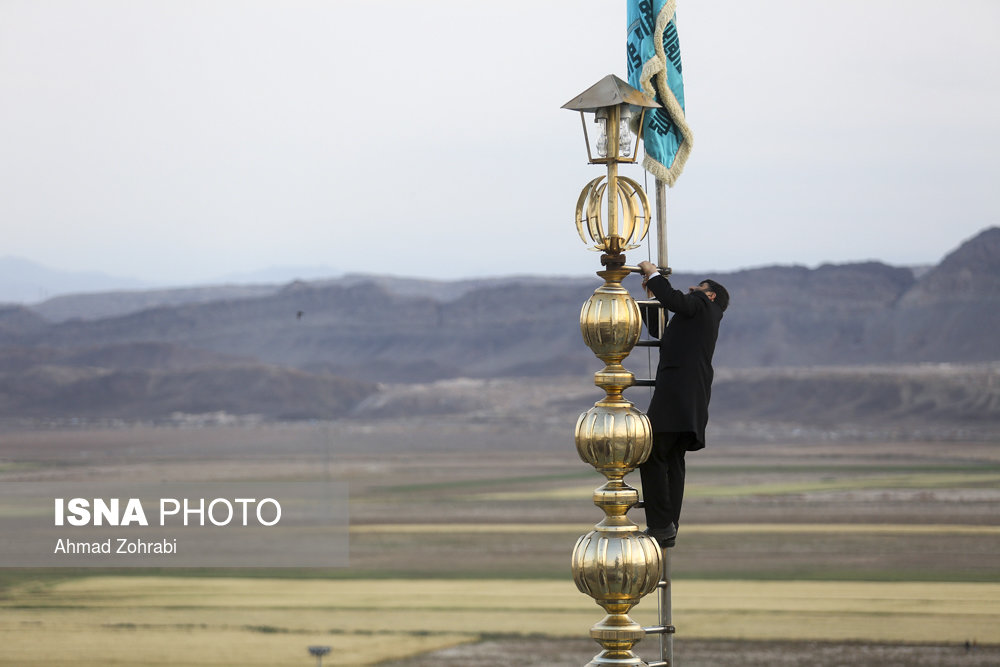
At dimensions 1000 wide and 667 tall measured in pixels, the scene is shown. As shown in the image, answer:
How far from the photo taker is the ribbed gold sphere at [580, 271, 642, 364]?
4.91 meters

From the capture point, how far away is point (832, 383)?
3442 inches

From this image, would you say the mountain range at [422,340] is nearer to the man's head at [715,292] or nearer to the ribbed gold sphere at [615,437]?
the man's head at [715,292]

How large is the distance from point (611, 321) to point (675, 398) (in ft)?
1.50

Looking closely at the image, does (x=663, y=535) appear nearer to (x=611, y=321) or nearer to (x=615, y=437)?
(x=615, y=437)

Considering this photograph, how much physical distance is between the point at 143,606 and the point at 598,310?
23538mm

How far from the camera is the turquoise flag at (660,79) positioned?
552 cm

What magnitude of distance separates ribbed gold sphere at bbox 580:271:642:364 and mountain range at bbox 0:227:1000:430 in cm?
7766

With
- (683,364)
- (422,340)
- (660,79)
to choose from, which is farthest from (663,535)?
(422,340)

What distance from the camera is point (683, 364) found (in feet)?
16.9

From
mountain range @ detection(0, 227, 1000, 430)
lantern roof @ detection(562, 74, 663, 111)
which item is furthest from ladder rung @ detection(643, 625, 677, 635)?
mountain range @ detection(0, 227, 1000, 430)

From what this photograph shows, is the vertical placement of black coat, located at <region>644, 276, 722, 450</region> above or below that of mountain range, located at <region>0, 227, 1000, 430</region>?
below

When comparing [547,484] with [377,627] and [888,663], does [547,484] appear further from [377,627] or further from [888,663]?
[888,663]

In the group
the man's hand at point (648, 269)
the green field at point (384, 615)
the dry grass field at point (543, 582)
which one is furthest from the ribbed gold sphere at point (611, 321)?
the green field at point (384, 615)

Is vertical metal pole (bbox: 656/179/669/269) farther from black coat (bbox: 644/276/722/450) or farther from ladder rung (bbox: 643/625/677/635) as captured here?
ladder rung (bbox: 643/625/677/635)
